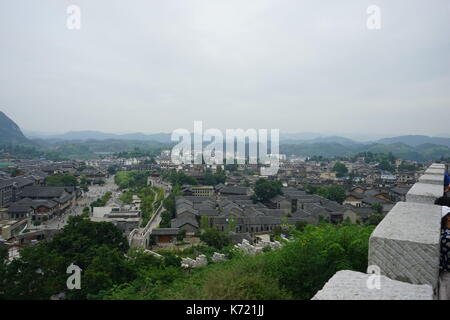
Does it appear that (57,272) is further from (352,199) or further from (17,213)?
(352,199)

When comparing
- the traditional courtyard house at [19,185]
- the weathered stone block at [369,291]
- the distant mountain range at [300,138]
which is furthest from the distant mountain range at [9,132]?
the weathered stone block at [369,291]

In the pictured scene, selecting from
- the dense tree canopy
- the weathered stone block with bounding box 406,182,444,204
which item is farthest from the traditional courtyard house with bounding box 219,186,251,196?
the weathered stone block with bounding box 406,182,444,204

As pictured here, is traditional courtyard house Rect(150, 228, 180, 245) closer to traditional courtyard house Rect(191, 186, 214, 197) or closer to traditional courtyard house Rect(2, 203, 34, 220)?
traditional courtyard house Rect(2, 203, 34, 220)

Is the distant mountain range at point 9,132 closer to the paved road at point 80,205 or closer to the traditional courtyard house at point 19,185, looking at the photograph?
the paved road at point 80,205

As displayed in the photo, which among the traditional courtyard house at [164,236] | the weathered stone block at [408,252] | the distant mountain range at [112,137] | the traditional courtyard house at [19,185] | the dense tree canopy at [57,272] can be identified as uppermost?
the distant mountain range at [112,137]

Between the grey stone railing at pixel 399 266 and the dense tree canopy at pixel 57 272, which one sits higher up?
the grey stone railing at pixel 399 266
